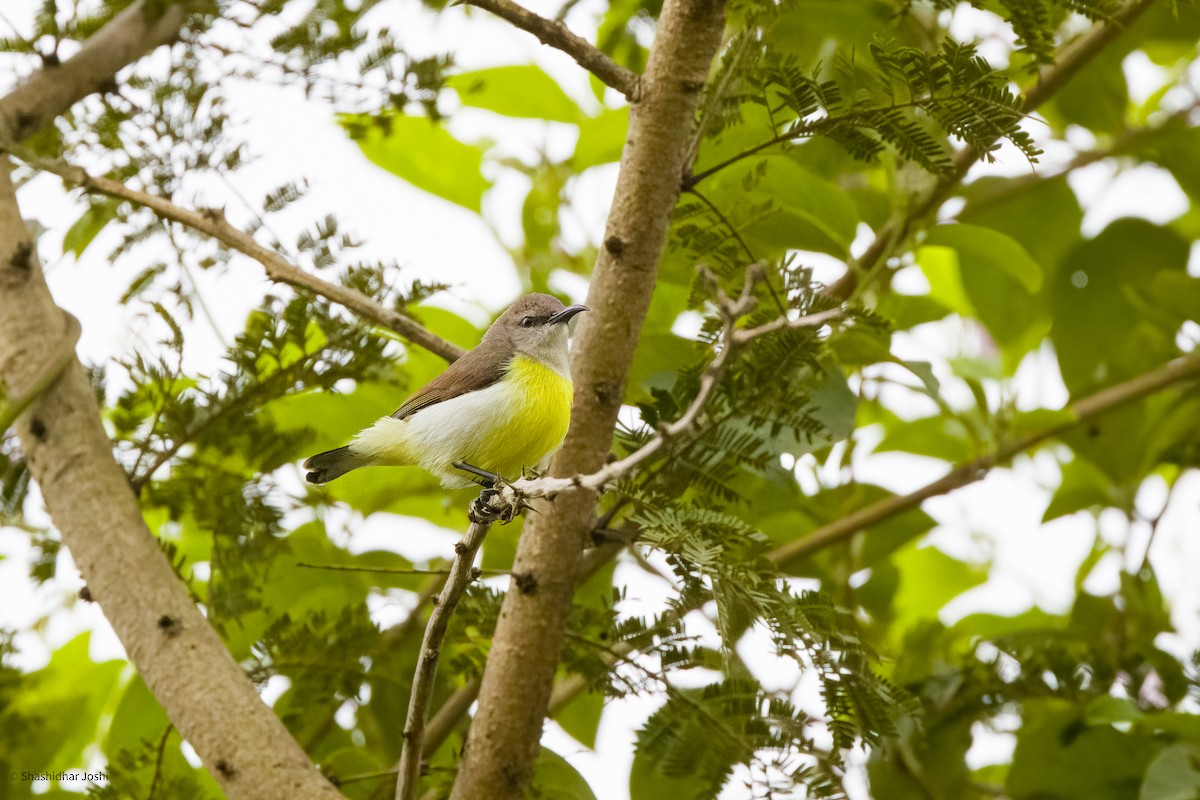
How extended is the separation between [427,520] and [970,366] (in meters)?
1.49

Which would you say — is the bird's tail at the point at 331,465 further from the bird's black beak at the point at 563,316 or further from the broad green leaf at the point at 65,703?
the broad green leaf at the point at 65,703

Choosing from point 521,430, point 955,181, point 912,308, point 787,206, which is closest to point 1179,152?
point 912,308

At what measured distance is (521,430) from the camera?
2.67 metres

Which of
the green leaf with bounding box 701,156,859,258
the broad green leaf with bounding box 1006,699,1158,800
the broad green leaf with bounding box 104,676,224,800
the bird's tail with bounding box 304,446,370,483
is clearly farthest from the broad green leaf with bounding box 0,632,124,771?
the broad green leaf with bounding box 1006,699,1158,800

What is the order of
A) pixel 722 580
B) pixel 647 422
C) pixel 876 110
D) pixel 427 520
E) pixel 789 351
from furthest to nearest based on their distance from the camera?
pixel 427 520, pixel 647 422, pixel 789 351, pixel 876 110, pixel 722 580

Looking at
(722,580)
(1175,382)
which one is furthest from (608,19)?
Result: (722,580)

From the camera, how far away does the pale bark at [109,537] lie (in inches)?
83.6

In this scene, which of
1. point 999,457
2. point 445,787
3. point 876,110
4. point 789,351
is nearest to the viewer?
point 876,110

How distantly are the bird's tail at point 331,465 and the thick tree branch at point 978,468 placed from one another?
40.3 inches

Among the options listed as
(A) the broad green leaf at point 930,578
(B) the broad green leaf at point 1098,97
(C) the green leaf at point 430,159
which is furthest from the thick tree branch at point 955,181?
(A) the broad green leaf at point 930,578

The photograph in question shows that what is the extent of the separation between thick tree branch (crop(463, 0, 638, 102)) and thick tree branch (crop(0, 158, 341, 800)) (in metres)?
1.23

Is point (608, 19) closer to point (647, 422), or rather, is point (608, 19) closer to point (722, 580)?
point (647, 422)

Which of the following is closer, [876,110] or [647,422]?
[876,110]

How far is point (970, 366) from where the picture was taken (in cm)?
279
